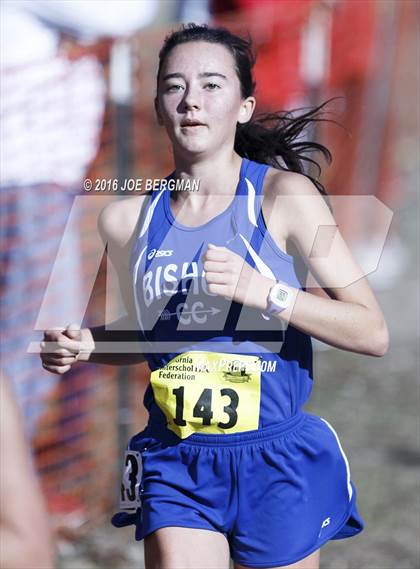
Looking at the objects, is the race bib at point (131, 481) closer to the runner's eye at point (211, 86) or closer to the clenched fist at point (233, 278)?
the clenched fist at point (233, 278)

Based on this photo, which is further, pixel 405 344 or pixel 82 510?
pixel 405 344

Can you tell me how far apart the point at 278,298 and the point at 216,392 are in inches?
→ 12.9

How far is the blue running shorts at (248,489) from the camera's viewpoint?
2922 millimetres

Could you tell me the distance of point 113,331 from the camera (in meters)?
3.29

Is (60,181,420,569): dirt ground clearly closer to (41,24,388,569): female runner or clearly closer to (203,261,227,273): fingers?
(41,24,388,569): female runner

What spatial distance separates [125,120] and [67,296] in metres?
0.83

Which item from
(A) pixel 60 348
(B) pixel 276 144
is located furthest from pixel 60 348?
(B) pixel 276 144

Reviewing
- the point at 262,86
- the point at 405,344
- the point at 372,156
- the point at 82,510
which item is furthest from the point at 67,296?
the point at 372,156

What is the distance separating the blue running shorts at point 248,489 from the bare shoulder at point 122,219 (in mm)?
588

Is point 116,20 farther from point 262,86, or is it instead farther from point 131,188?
point 262,86

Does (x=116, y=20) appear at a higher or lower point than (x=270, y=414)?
higher

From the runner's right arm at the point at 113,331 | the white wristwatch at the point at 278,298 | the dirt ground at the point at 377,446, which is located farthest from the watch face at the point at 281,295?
the dirt ground at the point at 377,446

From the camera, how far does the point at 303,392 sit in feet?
10.0

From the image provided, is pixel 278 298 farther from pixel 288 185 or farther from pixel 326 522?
pixel 326 522
